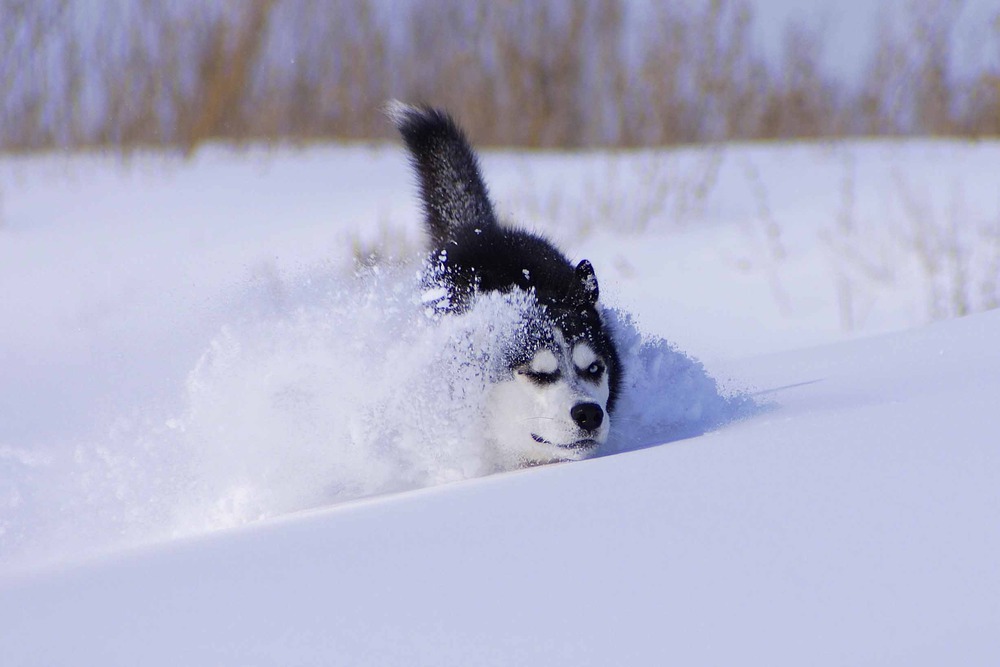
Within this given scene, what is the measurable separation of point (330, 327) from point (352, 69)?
9.27 m

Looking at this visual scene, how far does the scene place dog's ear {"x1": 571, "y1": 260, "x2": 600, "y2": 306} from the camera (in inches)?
131

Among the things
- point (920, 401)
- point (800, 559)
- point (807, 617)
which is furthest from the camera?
point (920, 401)

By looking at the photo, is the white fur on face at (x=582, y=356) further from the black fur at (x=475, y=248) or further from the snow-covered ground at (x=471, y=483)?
the snow-covered ground at (x=471, y=483)

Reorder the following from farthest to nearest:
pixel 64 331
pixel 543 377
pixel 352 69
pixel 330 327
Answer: pixel 352 69
pixel 64 331
pixel 330 327
pixel 543 377

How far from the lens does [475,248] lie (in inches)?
134

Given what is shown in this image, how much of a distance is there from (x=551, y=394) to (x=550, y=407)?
0.05 meters

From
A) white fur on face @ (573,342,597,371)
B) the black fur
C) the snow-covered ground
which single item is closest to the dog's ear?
the black fur

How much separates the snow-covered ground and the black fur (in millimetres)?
137

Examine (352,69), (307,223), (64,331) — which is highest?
(352,69)

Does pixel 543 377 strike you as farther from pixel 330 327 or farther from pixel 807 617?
pixel 807 617

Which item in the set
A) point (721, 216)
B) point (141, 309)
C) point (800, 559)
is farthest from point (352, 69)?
point (800, 559)

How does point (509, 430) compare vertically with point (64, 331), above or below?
above

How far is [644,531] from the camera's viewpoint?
1.91m

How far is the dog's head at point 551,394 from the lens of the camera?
296cm
